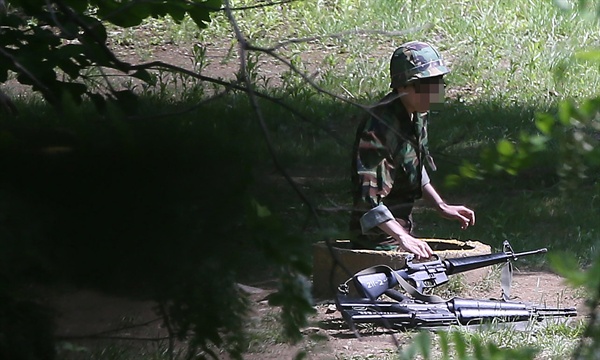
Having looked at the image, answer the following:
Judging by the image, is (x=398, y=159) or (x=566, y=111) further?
(x=398, y=159)

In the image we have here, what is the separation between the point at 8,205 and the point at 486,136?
687 centimetres

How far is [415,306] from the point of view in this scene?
4.99m

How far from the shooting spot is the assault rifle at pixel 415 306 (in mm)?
4914

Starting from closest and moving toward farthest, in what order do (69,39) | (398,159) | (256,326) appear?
(256,326), (69,39), (398,159)

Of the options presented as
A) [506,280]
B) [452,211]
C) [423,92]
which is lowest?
[506,280]

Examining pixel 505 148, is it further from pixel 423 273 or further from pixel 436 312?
pixel 423 273

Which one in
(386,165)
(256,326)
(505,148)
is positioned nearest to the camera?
(505,148)

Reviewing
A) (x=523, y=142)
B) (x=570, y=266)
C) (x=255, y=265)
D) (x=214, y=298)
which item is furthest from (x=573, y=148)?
(x=255, y=265)

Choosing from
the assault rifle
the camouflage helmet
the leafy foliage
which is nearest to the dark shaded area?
the leafy foliage

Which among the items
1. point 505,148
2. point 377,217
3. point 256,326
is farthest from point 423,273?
point 505,148

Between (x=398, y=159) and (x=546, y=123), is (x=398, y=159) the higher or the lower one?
the lower one

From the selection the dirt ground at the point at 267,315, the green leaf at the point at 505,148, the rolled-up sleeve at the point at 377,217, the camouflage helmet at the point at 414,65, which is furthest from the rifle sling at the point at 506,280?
the green leaf at the point at 505,148

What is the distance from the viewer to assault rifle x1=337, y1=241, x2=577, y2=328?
16.1ft

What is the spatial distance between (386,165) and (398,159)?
17 cm
